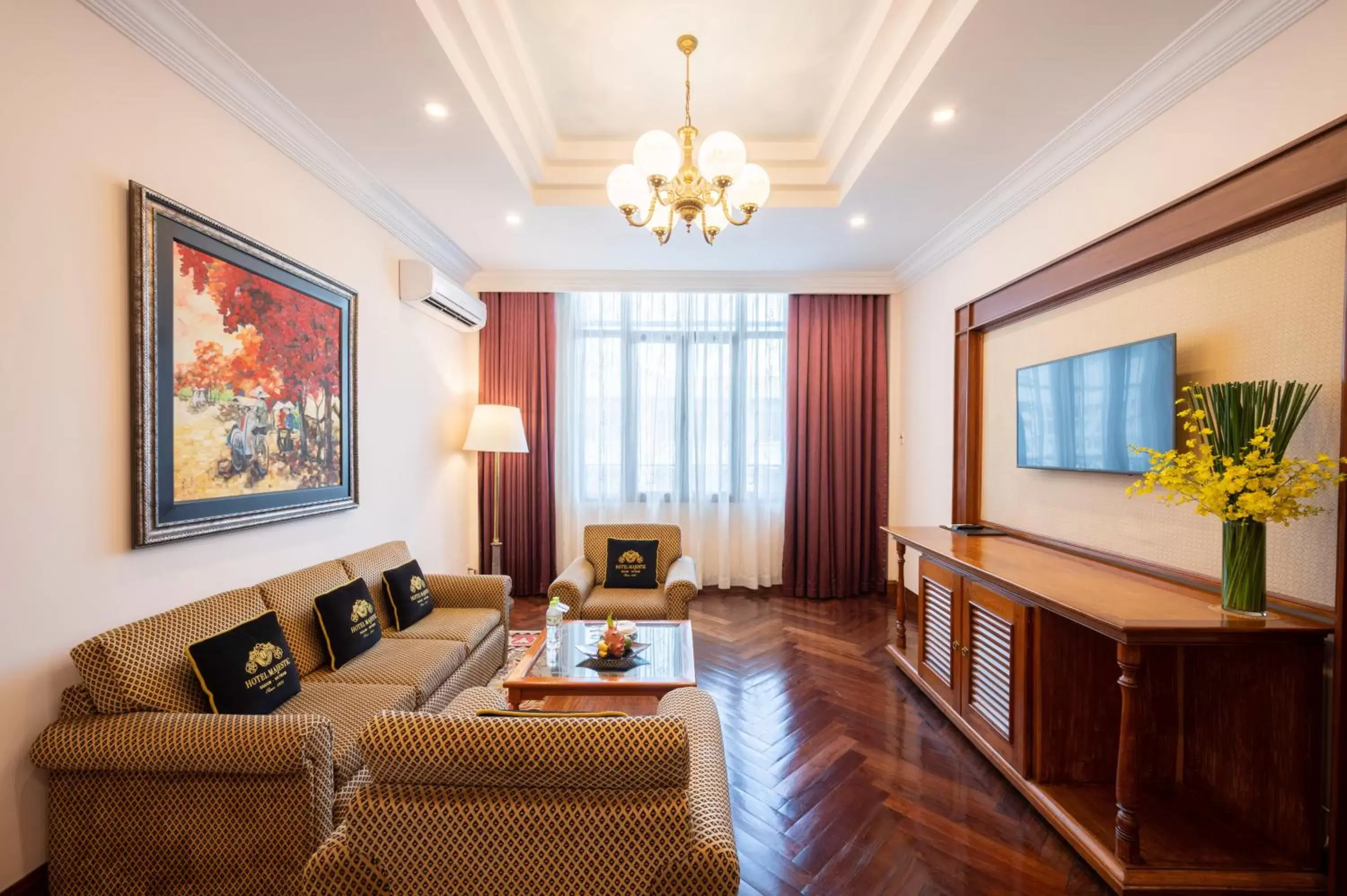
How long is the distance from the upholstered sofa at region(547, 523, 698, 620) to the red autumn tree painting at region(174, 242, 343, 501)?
1.46 metres

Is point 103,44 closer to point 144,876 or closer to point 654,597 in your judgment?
point 144,876

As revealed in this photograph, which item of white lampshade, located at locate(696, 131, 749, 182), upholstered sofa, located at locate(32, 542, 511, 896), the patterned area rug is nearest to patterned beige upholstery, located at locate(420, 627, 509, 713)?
the patterned area rug

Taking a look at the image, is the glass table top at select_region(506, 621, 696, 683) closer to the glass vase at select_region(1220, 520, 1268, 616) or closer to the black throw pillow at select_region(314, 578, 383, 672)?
the black throw pillow at select_region(314, 578, 383, 672)

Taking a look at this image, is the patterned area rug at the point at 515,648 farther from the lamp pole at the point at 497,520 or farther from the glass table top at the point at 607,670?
the lamp pole at the point at 497,520

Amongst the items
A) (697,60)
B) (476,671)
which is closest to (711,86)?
(697,60)

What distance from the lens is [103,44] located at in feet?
5.71

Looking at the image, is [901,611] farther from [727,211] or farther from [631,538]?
[727,211]

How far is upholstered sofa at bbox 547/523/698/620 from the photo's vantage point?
324cm

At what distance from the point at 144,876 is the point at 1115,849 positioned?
288cm

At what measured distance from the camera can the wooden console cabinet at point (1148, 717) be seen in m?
1.61

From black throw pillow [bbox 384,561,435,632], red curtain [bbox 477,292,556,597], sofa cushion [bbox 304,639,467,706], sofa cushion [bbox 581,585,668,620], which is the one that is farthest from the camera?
red curtain [bbox 477,292,556,597]

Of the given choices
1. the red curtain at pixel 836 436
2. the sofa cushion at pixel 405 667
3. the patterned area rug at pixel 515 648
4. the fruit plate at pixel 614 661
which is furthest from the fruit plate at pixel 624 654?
the red curtain at pixel 836 436

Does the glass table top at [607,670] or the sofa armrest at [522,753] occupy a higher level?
the sofa armrest at [522,753]

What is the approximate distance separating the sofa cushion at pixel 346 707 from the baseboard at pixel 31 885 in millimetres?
638
